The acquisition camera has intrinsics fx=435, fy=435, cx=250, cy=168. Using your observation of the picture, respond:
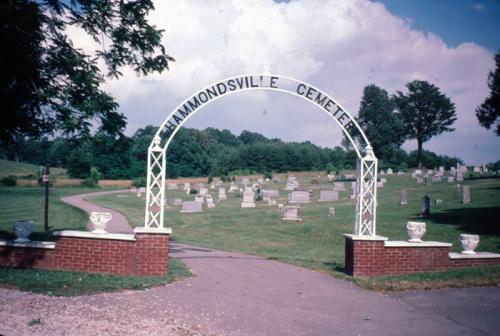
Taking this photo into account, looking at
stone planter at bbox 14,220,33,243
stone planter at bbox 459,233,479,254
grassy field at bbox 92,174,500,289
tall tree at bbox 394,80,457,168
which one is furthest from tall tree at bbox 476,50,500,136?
tall tree at bbox 394,80,457,168

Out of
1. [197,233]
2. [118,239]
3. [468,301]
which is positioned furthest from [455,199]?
[118,239]

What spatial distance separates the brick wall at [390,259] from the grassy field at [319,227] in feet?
2.27

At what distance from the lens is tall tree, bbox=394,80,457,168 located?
67188mm

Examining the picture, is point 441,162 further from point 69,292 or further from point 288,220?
point 69,292

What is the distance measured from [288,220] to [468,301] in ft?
47.8

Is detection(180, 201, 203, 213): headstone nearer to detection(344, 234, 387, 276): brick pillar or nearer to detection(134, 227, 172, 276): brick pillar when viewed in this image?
detection(134, 227, 172, 276): brick pillar

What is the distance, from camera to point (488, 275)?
930 cm

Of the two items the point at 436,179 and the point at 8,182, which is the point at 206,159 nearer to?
the point at 8,182

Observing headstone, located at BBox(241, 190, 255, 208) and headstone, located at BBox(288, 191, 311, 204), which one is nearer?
headstone, located at BBox(241, 190, 255, 208)

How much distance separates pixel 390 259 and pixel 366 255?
1.97 ft

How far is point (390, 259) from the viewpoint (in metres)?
10.1

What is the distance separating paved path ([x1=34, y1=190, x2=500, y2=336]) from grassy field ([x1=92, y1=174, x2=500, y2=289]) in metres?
1.59

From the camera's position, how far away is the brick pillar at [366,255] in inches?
392

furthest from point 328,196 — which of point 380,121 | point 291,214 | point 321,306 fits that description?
point 380,121
